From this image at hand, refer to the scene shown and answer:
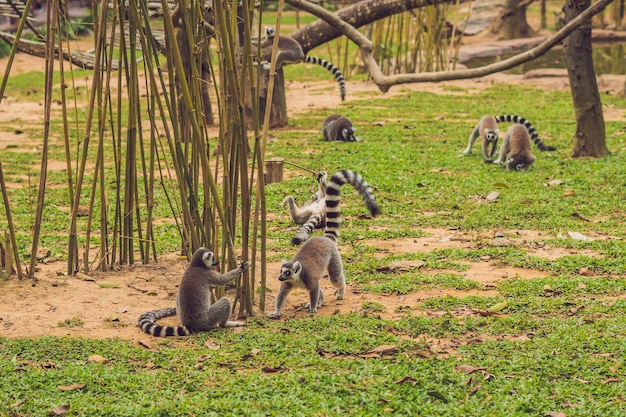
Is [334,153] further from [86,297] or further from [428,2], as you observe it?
[86,297]

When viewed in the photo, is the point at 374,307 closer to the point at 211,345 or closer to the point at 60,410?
the point at 211,345

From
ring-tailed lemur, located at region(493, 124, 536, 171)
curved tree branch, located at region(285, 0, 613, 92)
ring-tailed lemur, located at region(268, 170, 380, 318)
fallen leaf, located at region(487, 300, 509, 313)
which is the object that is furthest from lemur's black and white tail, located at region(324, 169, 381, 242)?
ring-tailed lemur, located at region(493, 124, 536, 171)

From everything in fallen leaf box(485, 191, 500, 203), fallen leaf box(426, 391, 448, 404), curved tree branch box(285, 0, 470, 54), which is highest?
curved tree branch box(285, 0, 470, 54)

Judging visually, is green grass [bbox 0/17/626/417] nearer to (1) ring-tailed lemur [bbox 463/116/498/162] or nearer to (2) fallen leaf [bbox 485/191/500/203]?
(2) fallen leaf [bbox 485/191/500/203]

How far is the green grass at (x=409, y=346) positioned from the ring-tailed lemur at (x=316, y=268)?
24cm

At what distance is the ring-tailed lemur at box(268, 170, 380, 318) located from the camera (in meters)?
5.38

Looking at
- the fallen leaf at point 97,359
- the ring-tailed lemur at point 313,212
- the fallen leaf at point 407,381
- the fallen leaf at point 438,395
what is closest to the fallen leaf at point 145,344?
the fallen leaf at point 97,359

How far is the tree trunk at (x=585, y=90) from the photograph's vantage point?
10.3 meters

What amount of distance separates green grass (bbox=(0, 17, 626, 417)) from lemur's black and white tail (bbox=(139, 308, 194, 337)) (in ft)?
0.26

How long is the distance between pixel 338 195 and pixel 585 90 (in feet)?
17.7

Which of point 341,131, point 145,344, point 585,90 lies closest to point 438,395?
point 145,344

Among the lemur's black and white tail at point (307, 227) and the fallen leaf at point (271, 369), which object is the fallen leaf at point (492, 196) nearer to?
the lemur's black and white tail at point (307, 227)

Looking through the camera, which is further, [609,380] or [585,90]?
[585,90]

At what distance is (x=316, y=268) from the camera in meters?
5.55
